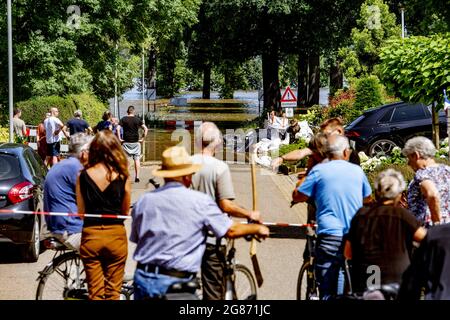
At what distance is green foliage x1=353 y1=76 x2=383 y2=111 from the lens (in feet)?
103

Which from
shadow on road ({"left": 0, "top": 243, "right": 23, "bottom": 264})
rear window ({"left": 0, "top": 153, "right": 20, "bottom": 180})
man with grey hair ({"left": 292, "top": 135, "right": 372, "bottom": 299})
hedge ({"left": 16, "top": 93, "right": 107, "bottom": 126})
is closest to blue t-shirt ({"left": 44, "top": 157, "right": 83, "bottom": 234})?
man with grey hair ({"left": 292, "top": 135, "right": 372, "bottom": 299})

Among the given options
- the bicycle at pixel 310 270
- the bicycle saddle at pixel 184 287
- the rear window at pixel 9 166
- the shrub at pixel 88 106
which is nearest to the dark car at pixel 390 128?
the rear window at pixel 9 166

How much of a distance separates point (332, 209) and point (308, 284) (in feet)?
3.38

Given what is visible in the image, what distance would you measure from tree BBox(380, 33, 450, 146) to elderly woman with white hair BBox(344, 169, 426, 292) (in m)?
8.36

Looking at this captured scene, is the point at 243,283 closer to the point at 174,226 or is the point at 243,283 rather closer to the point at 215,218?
the point at 215,218

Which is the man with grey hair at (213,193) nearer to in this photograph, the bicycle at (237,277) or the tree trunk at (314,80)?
the bicycle at (237,277)

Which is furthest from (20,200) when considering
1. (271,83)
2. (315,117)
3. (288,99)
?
(271,83)

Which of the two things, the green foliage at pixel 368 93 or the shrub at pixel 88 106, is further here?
the shrub at pixel 88 106

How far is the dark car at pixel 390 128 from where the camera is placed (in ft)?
80.4

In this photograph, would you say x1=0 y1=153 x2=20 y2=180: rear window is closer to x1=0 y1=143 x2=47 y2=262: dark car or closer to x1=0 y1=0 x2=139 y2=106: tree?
x1=0 y1=143 x2=47 y2=262: dark car

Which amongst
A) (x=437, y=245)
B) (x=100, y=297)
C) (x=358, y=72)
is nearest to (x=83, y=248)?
(x=100, y=297)

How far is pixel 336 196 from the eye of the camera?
25.0 feet

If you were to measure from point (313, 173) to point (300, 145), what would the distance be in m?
19.0

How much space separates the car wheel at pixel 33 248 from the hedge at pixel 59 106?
1929 centimetres
